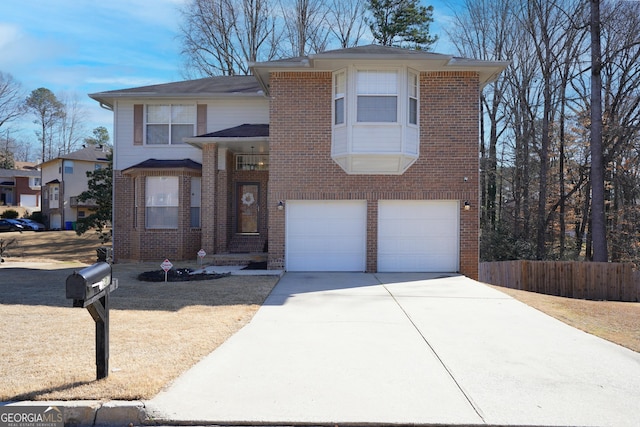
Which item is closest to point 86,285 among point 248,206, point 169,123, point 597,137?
point 248,206

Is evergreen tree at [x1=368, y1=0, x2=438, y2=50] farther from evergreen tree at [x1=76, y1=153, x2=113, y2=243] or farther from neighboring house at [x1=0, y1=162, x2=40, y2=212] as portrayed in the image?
neighboring house at [x1=0, y1=162, x2=40, y2=212]

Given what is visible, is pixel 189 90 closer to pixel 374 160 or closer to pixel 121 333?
pixel 374 160

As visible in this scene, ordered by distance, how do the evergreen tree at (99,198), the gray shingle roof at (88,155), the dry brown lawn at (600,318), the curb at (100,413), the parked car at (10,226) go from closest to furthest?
the curb at (100,413) < the dry brown lawn at (600,318) < the evergreen tree at (99,198) < the parked car at (10,226) < the gray shingle roof at (88,155)

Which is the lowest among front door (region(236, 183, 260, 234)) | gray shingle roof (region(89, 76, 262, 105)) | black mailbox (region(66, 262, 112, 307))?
black mailbox (region(66, 262, 112, 307))

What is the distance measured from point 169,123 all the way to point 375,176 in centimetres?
869

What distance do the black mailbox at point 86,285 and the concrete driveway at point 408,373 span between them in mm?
1127

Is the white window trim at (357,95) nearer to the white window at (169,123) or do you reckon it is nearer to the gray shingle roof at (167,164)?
the gray shingle roof at (167,164)

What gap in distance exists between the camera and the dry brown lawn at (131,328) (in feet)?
14.8

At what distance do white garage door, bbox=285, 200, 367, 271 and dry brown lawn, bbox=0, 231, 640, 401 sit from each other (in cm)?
193

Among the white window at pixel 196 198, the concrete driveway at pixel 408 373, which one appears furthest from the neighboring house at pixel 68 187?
the concrete driveway at pixel 408 373

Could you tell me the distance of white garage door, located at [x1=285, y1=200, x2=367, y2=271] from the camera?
13.4 m

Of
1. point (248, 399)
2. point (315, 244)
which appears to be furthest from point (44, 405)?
point (315, 244)

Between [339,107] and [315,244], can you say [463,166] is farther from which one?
[315,244]

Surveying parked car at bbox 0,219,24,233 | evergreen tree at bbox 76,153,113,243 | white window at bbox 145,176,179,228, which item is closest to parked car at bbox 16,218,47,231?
parked car at bbox 0,219,24,233
